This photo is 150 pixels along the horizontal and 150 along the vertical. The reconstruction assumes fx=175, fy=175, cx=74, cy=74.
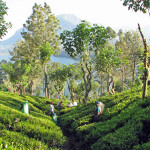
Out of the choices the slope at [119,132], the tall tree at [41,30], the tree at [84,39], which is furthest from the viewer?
the tall tree at [41,30]

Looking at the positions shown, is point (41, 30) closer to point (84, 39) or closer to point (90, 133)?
point (84, 39)

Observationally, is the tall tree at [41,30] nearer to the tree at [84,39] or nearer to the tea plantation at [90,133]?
the tree at [84,39]

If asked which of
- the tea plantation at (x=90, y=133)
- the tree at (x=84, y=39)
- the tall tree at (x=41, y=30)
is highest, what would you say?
the tall tree at (x=41, y=30)

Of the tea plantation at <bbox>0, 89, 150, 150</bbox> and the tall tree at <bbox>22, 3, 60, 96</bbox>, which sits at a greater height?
the tall tree at <bbox>22, 3, 60, 96</bbox>

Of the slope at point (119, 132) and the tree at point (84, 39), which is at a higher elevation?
the tree at point (84, 39)

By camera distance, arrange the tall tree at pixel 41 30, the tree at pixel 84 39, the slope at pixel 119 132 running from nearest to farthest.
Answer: the slope at pixel 119 132 < the tree at pixel 84 39 < the tall tree at pixel 41 30

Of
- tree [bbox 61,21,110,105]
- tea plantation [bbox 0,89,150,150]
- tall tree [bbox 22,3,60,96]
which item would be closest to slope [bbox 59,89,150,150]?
tea plantation [bbox 0,89,150,150]

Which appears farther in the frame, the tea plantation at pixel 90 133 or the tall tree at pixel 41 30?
the tall tree at pixel 41 30

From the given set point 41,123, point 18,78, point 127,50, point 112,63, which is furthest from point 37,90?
point 41,123

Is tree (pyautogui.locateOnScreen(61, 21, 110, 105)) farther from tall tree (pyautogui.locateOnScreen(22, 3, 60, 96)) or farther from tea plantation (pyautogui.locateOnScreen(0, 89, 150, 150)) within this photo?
tall tree (pyautogui.locateOnScreen(22, 3, 60, 96))

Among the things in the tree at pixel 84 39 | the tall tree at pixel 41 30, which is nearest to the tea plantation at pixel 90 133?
the tree at pixel 84 39

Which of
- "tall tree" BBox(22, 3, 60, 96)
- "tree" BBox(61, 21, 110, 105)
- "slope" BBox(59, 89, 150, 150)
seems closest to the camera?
"slope" BBox(59, 89, 150, 150)

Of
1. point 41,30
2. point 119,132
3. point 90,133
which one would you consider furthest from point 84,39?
point 41,30

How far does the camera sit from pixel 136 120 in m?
10.8
